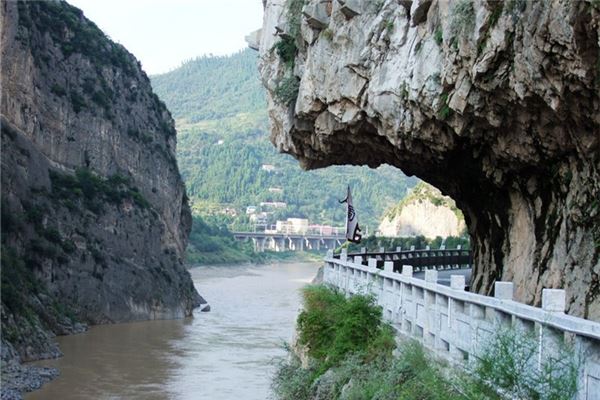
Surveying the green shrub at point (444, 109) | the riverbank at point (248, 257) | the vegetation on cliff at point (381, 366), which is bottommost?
the riverbank at point (248, 257)

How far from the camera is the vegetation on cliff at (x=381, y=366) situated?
941 cm

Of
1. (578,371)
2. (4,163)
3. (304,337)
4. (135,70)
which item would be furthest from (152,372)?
(135,70)

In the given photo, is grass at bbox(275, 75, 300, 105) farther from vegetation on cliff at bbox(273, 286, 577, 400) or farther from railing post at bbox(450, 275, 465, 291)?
railing post at bbox(450, 275, 465, 291)

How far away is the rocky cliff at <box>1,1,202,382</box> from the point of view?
60.2 meters

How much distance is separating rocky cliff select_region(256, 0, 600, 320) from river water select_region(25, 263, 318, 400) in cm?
654

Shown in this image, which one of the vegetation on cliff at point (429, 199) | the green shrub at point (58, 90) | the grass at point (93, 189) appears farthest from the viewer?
the vegetation on cliff at point (429, 199)

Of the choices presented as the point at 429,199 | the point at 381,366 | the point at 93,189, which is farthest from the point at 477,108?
the point at 429,199

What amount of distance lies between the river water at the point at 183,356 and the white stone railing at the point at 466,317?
28.9 feet

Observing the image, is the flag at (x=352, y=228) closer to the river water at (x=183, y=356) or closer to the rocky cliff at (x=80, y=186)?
the river water at (x=183, y=356)

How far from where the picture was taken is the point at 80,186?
232 feet

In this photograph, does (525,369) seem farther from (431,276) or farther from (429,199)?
(429,199)

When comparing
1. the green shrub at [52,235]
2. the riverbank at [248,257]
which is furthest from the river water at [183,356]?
the riverbank at [248,257]

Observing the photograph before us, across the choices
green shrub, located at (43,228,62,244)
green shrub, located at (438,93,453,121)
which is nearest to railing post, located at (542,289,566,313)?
green shrub, located at (438,93,453,121)

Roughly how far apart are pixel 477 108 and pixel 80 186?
187 ft
